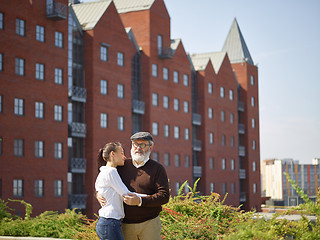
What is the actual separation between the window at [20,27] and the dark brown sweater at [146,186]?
35.2 metres

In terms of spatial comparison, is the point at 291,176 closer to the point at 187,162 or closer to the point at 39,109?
the point at 187,162

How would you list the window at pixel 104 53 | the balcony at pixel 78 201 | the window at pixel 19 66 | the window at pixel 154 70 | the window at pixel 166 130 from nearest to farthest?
1. the window at pixel 19 66
2. the balcony at pixel 78 201
3. the window at pixel 104 53
4. the window at pixel 154 70
5. the window at pixel 166 130

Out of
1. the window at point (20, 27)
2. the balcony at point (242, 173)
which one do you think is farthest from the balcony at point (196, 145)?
the window at point (20, 27)

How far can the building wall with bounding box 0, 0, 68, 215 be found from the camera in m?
40.0

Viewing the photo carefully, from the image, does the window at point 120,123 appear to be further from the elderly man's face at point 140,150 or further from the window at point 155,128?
the elderly man's face at point 140,150

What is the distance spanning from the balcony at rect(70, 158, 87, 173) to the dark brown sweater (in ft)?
125

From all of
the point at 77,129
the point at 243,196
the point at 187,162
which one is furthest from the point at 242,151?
the point at 77,129

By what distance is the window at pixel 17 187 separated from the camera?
131 ft

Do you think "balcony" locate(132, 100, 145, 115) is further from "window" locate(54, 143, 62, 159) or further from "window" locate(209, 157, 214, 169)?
"window" locate(209, 157, 214, 169)

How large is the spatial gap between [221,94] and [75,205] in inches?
1237

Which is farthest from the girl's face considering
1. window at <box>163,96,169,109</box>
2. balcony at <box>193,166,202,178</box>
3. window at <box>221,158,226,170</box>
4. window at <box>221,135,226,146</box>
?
window at <box>221,135,226,146</box>

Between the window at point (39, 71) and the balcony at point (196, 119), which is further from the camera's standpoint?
the balcony at point (196, 119)

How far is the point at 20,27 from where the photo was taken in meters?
41.6

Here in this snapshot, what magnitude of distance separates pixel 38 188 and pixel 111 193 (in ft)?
115
